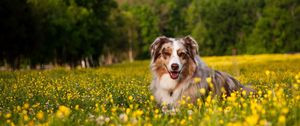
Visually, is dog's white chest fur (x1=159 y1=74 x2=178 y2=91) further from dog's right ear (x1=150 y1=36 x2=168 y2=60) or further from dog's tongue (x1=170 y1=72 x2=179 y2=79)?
dog's right ear (x1=150 y1=36 x2=168 y2=60)

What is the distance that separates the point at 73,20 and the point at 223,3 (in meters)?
54.8

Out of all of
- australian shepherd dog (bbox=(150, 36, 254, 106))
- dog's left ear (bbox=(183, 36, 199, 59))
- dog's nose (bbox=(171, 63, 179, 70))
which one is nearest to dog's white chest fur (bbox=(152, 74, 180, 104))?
australian shepherd dog (bbox=(150, 36, 254, 106))

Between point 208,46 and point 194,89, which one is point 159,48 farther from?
point 208,46

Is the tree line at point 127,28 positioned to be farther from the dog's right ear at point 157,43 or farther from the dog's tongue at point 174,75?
the dog's tongue at point 174,75

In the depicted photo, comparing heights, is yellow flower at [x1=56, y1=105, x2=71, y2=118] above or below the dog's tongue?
below

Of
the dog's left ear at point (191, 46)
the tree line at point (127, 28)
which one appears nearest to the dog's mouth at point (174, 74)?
the dog's left ear at point (191, 46)

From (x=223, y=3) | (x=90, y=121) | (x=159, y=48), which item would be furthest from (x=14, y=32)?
(x=223, y=3)

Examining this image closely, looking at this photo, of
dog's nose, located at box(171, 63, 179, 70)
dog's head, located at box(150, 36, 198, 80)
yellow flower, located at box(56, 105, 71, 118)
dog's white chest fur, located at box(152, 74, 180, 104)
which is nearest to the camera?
yellow flower, located at box(56, 105, 71, 118)

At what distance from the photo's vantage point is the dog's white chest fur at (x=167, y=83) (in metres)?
9.79

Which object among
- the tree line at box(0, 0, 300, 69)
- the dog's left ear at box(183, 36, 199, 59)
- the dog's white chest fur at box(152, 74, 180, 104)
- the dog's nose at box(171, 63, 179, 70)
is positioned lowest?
the dog's white chest fur at box(152, 74, 180, 104)

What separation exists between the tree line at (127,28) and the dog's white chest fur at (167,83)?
121 feet

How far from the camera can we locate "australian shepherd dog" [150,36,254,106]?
949 cm

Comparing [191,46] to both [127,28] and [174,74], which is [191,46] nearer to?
[174,74]

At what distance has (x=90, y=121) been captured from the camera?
253 inches
